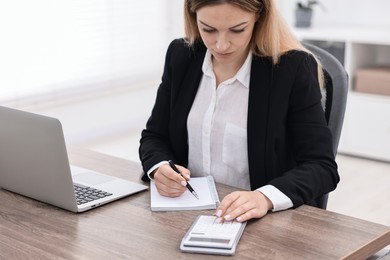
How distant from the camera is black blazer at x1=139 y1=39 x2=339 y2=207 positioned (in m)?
1.63

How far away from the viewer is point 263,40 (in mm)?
1754

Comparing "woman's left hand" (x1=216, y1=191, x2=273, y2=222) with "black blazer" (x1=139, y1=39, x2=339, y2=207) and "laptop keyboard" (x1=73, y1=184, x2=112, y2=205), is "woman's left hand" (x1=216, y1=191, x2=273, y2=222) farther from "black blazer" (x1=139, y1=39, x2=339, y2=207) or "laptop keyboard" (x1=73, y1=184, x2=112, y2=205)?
"laptop keyboard" (x1=73, y1=184, x2=112, y2=205)

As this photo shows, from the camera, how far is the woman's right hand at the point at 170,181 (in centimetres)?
160

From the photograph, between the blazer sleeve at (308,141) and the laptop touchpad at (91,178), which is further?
the laptop touchpad at (91,178)

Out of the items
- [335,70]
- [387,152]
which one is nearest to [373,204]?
[387,152]

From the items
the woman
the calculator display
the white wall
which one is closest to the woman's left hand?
the woman

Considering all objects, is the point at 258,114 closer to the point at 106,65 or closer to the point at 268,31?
the point at 268,31

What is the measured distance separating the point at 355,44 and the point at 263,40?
7.74 ft

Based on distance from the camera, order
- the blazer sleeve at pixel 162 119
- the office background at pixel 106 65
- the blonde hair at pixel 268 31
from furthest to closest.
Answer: the office background at pixel 106 65
the blazer sleeve at pixel 162 119
the blonde hair at pixel 268 31

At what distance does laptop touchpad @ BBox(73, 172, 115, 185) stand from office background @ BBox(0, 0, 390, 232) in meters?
1.71

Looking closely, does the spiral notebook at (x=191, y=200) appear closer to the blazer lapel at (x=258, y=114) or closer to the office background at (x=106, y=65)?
the blazer lapel at (x=258, y=114)

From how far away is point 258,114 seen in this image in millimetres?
1731

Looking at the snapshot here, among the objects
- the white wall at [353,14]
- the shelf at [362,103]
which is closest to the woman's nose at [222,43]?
the shelf at [362,103]

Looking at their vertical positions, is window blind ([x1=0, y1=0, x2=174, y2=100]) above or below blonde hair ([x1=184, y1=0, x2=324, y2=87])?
below
